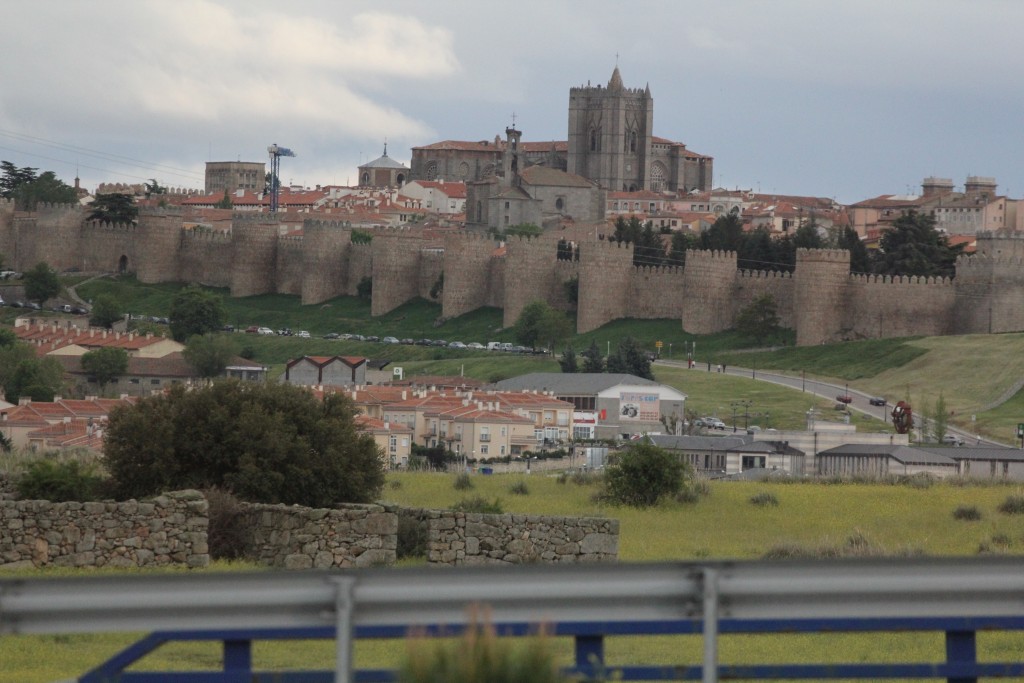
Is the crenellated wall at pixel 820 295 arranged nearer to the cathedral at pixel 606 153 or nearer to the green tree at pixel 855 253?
the green tree at pixel 855 253

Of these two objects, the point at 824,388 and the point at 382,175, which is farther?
the point at 382,175

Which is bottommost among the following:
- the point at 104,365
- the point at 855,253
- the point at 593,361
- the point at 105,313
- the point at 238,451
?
the point at 104,365

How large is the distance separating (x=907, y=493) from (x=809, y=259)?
135 ft

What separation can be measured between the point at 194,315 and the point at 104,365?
11199 millimetres

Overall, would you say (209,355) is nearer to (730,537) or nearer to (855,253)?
(855,253)

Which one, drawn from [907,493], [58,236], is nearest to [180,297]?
[58,236]

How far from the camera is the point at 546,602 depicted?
5250 mm

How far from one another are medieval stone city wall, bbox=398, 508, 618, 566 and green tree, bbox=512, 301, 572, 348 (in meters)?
51.3

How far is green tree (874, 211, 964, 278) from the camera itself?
6725 centimetres

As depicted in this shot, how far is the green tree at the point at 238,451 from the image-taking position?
14508 millimetres

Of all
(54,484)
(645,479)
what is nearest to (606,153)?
(645,479)

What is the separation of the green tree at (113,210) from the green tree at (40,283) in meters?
8.12

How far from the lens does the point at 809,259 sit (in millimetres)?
60406

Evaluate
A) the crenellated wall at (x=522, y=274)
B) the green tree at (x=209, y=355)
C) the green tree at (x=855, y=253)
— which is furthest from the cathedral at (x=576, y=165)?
the green tree at (x=209, y=355)
